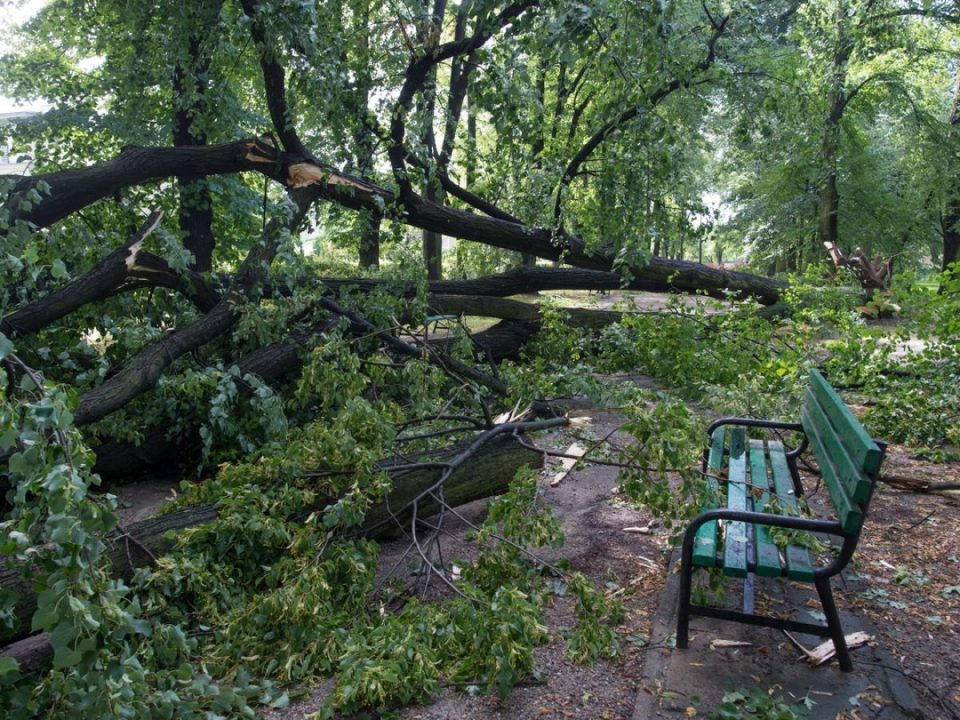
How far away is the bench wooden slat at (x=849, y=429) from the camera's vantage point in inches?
96.3

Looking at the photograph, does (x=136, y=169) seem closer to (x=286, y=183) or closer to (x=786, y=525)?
(x=286, y=183)

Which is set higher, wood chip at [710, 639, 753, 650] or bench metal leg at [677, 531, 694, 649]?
bench metal leg at [677, 531, 694, 649]

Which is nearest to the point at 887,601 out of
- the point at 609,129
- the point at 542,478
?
the point at 542,478

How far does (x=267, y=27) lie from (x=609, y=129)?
8.14 feet

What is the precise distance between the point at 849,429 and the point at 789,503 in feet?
1.47

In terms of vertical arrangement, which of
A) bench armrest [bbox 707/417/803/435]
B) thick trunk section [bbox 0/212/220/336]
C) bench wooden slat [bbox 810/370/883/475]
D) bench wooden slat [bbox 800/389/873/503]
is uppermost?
thick trunk section [bbox 0/212/220/336]

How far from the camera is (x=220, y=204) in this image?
1012 cm

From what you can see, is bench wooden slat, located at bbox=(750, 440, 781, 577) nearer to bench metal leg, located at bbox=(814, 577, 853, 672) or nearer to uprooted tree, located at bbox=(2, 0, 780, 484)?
bench metal leg, located at bbox=(814, 577, 853, 672)

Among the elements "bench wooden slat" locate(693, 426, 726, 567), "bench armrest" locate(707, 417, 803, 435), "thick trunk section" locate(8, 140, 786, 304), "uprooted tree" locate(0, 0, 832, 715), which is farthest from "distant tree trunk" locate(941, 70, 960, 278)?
"bench wooden slat" locate(693, 426, 726, 567)

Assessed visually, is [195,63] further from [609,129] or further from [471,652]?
[471,652]

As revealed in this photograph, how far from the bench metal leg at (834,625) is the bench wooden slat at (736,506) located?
281 millimetres

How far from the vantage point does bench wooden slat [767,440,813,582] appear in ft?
8.58

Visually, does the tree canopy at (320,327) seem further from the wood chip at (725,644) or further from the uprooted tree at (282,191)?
the wood chip at (725,644)

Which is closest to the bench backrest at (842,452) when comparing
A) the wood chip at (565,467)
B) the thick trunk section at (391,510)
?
the thick trunk section at (391,510)
